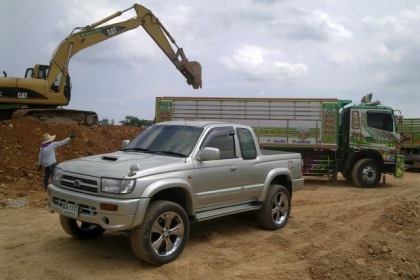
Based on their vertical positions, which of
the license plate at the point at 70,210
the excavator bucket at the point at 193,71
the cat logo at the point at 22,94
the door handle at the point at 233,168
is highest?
the excavator bucket at the point at 193,71

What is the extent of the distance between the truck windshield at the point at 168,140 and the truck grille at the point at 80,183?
52.8 inches

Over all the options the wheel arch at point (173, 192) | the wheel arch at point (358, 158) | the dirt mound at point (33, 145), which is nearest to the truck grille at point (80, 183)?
the wheel arch at point (173, 192)

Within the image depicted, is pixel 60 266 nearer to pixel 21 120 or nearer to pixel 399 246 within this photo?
pixel 399 246

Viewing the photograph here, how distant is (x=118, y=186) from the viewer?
550 cm

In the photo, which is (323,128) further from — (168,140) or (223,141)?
(168,140)

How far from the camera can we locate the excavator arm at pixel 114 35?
18.5 meters

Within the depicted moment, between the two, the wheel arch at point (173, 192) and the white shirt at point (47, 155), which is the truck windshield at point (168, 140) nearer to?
the wheel arch at point (173, 192)

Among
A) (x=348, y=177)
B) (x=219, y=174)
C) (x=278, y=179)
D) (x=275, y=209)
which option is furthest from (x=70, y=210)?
(x=348, y=177)

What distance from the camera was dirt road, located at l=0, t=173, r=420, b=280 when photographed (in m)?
5.64

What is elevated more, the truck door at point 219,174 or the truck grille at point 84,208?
the truck door at point 219,174

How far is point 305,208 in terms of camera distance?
10.5m

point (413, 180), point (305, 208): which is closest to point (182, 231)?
point (305, 208)

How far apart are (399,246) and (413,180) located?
12491 millimetres

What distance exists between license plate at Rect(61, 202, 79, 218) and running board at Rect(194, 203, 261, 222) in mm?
1662
